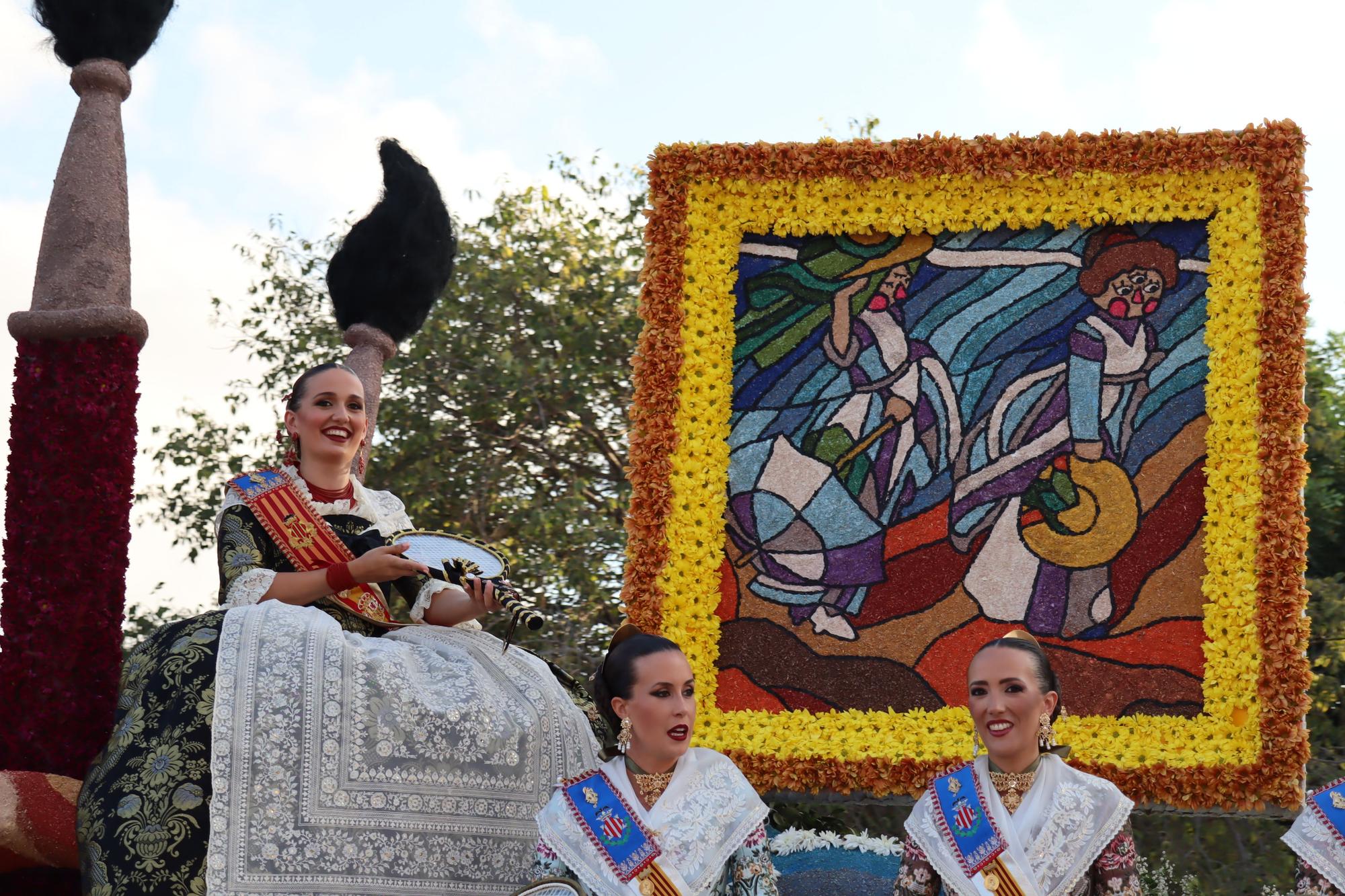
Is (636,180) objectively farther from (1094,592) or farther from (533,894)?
(533,894)

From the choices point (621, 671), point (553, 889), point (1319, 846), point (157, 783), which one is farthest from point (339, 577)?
point (1319, 846)

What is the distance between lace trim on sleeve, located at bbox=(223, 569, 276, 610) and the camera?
473cm

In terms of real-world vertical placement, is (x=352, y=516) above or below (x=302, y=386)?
below

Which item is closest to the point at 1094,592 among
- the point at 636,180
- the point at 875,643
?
the point at 875,643

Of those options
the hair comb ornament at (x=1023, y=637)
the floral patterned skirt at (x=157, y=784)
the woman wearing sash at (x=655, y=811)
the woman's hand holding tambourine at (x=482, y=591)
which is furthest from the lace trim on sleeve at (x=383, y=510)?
the hair comb ornament at (x=1023, y=637)

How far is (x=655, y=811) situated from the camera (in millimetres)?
4043

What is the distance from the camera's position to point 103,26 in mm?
5340

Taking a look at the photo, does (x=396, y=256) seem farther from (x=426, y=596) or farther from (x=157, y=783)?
(x=157, y=783)

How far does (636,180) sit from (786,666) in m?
5.60

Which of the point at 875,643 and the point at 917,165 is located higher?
the point at 917,165

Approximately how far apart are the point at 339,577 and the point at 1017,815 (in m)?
2.20

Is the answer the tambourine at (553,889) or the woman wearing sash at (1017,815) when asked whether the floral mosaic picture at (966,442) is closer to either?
the woman wearing sash at (1017,815)

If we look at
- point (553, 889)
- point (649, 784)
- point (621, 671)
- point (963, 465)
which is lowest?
point (553, 889)

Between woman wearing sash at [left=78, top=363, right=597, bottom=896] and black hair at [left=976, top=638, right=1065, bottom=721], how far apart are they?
137 cm
